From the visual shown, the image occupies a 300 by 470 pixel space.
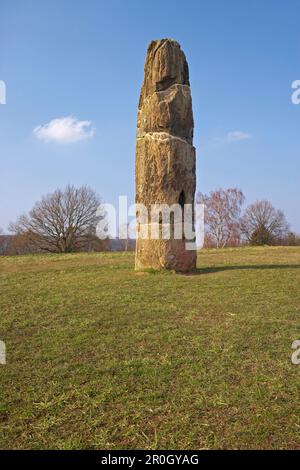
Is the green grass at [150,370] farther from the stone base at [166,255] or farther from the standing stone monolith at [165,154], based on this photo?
the standing stone monolith at [165,154]

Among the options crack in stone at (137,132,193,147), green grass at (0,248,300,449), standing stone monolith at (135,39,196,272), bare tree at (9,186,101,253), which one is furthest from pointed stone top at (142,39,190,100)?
bare tree at (9,186,101,253)

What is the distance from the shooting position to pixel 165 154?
1124cm

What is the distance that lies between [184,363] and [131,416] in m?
1.28

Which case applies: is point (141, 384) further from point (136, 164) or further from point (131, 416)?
point (136, 164)

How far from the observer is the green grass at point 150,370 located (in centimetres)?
319

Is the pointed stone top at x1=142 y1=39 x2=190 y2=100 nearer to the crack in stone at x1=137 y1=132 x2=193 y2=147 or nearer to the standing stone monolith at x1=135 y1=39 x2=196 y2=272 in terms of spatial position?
the standing stone monolith at x1=135 y1=39 x2=196 y2=272

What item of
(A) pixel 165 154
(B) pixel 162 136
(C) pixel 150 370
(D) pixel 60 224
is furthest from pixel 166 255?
(D) pixel 60 224

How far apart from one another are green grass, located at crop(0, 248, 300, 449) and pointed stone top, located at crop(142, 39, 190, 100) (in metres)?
6.41

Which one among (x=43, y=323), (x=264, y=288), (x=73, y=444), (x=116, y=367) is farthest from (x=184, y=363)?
(x=264, y=288)

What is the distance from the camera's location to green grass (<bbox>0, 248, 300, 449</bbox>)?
319 centimetres

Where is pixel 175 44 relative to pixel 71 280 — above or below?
above

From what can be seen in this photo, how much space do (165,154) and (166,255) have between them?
2.83m

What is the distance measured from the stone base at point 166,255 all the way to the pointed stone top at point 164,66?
4.48 meters

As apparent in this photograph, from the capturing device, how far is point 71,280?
1049 cm
